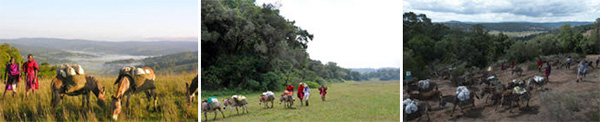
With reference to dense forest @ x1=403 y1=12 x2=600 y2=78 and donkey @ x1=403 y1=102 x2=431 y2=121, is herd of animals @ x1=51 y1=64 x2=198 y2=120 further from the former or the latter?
dense forest @ x1=403 y1=12 x2=600 y2=78

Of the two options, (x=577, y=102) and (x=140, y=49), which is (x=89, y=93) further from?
(x=577, y=102)

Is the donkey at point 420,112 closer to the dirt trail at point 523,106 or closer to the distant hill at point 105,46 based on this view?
the dirt trail at point 523,106

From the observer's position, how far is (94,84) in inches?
249

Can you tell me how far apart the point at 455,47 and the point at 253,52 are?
607 centimetres

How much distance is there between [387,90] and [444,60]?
114 inches

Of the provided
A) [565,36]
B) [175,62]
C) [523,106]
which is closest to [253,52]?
[175,62]

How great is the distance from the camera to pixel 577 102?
8.07 m

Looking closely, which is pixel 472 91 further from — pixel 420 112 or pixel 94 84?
pixel 94 84

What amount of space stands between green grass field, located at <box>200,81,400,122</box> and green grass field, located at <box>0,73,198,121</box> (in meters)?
0.97

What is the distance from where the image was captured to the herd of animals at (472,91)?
25.6ft

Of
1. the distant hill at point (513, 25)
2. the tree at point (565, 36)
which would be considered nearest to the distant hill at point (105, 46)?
the distant hill at point (513, 25)

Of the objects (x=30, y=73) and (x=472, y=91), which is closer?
(x=30, y=73)

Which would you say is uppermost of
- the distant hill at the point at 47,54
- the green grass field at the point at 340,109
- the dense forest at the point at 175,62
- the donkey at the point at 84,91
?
the distant hill at the point at 47,54

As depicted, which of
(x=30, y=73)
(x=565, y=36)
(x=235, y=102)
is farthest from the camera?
(x=565, y=36)
